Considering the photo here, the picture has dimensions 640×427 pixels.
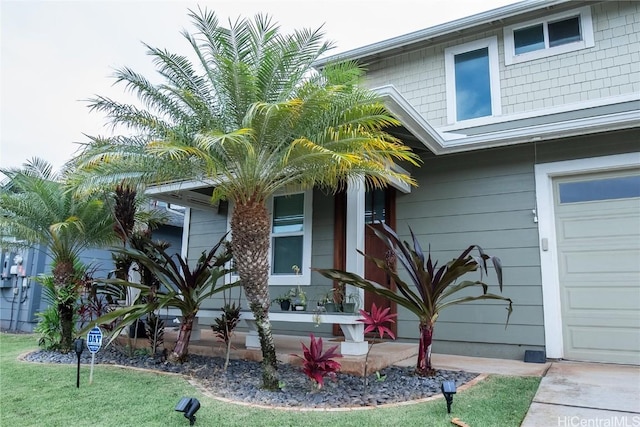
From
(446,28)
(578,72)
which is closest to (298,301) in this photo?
(446,28)

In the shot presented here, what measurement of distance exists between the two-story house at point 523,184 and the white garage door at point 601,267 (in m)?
0.01

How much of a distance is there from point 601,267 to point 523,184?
1.42m

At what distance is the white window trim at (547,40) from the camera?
6441 mm

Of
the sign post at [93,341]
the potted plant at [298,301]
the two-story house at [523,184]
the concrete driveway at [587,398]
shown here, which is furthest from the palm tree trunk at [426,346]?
the sign post at [93,341]

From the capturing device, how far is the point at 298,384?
13.8 ft

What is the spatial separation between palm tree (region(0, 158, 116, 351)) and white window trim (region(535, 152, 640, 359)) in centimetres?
660

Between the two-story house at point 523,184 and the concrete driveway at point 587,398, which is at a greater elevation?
the two-story house at point 523,184

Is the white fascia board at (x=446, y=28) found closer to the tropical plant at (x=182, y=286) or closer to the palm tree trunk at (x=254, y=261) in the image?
the palm tree trunk at (x=254, y=261)

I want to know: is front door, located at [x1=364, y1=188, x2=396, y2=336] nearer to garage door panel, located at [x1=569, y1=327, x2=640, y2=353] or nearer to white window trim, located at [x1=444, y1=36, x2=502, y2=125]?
white window trim, located at [x1=444, y1=36, x2=502, y2=125]

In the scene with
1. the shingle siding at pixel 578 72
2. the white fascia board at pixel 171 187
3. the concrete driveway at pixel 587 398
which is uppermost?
the shingle siding at pixel 578 72

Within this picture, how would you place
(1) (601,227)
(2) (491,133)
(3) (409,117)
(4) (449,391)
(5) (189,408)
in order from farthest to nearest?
(2) (491,133), (1) (601,227), (3) (409,117), (4) (449,391), (5) (189,408)

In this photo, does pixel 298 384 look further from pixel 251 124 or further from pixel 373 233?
pixel 373 233

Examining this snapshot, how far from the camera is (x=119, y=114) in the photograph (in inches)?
190

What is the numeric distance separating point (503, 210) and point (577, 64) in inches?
110
